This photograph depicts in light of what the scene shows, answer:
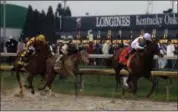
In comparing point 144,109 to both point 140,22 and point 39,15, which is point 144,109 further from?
point 39,15

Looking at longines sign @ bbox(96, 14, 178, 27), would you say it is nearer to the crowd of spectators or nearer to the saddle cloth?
the crowd of spectators

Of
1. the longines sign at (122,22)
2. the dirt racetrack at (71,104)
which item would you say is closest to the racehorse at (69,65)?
the dirt racetrack at (71,104)

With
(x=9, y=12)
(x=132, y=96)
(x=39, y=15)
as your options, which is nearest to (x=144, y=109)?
(x=132, y=96)

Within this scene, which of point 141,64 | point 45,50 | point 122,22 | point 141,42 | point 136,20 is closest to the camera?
point 141,64

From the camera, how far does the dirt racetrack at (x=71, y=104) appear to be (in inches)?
459

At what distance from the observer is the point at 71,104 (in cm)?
A: 1262

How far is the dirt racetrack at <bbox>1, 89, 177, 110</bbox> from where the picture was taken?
11.7 metres

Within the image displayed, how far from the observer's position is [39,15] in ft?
139

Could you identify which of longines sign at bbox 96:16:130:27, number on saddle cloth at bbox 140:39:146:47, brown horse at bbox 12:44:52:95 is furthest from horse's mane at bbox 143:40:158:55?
longines sign at bbox 96:16:130:27

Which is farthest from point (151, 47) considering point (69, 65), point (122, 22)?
point (122, 22)

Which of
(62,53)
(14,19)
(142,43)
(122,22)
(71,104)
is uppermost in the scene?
(14,19)

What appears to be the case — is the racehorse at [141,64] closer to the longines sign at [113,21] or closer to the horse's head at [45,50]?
the horse's head at [45,50]

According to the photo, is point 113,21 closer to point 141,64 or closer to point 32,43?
point 32,43

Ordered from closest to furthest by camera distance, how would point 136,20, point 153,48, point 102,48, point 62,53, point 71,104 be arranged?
point 71,104, point 153,48, point 62,53, point 102,48, point 136,20
